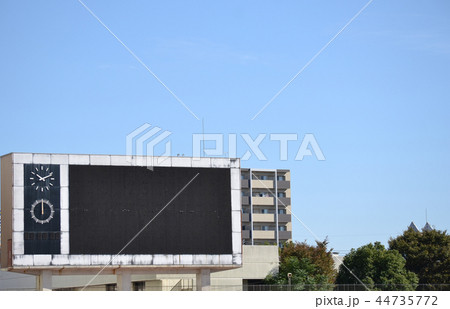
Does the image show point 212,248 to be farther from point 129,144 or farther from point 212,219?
point 129,144

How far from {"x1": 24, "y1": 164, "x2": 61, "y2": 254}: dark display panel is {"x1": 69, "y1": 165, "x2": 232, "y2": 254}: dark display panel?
94 centimetres

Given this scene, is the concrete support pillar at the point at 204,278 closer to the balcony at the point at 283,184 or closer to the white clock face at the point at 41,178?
the white clock face at the point at 41,178

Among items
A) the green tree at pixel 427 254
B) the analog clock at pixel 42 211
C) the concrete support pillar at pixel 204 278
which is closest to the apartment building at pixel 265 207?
the green tree at pixel 427 254

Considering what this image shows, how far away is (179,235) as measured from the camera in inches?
2235

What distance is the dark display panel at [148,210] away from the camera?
5538cm

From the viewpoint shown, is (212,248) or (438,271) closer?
(212,248)

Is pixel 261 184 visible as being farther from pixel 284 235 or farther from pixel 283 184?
pixel 284 235

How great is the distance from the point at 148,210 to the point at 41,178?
6751 millimetres

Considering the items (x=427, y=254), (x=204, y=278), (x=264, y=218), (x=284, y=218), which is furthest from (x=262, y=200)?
(x=204, y=278)

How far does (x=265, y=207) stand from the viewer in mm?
152000
